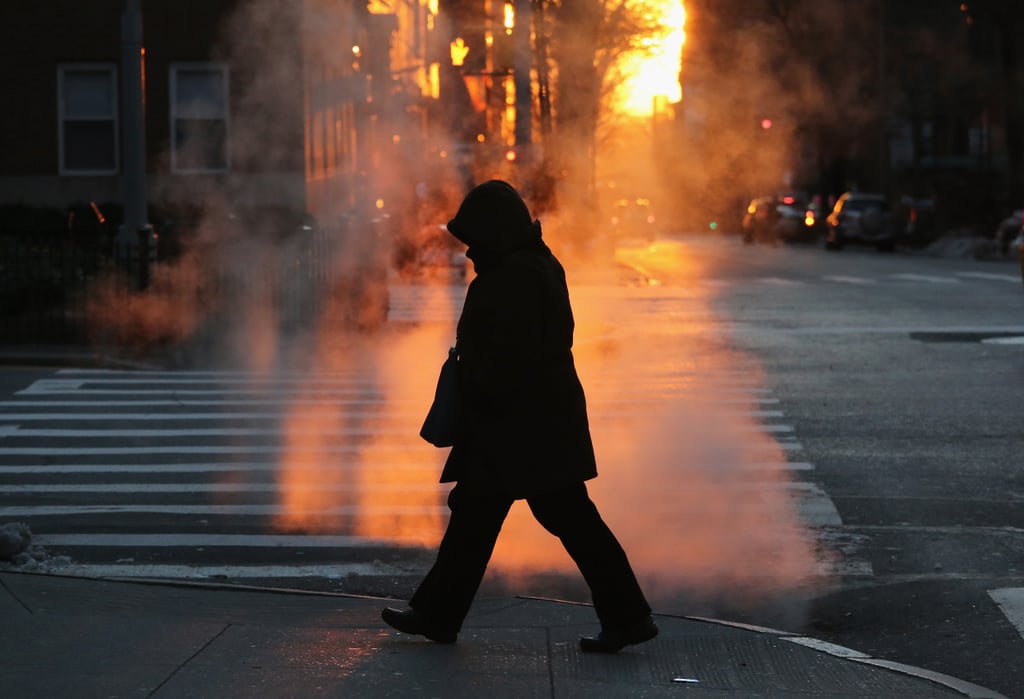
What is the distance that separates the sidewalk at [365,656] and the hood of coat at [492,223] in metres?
1.36

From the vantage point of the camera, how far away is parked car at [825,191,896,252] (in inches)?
1783

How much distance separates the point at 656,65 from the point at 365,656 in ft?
21.0

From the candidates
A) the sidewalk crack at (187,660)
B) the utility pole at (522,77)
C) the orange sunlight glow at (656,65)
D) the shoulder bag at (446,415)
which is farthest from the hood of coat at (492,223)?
the utility pole at (522,77)

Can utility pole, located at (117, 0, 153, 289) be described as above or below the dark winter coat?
above

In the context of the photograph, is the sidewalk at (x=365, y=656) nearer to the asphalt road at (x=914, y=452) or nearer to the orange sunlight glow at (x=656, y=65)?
the asphalt road at (x=914, y=452)

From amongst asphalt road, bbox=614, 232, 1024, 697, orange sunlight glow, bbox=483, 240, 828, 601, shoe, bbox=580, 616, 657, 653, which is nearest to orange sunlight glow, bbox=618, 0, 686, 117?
orange sunlight glow, bbox=483, 240, 828, 601

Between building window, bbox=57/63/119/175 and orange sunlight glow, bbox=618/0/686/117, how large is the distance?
13.2 metres

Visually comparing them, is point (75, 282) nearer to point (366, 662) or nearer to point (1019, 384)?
point (1019, 384)

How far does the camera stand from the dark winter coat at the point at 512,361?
5.09m

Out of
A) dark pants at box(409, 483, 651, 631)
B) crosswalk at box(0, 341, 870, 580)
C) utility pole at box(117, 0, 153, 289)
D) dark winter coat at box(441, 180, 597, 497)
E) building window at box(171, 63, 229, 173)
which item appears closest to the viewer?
dark winter coat at box(441, 180, 597, 497)

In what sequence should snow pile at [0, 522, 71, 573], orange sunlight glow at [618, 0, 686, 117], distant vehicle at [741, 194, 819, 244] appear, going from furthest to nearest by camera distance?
distant vehicle at [741, 194, 819, 244] < orange sunlight glow at [618, 0, 686, 117] < snow pile at [0, 522, 71, 573]

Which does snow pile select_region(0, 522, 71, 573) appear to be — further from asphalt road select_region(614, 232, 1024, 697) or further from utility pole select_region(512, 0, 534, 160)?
utility pole select_region(512, 0, 534, 160)

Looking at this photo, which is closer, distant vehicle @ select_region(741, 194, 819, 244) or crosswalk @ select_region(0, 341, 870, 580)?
crosswalk @ select_region(0, 341, 870, 580)

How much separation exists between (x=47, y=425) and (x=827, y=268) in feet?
79.4
